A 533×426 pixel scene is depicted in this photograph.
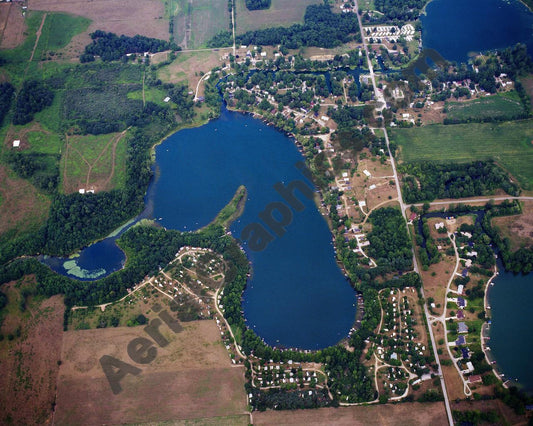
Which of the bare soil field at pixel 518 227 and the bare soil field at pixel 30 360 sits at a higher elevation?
the bare soil field at pixel 518 227

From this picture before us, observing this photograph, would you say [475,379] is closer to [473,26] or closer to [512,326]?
[512,326]

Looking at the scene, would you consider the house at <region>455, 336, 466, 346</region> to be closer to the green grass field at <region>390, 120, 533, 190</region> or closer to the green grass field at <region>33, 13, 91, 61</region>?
the green grass field at <region>390, 120, 533, 190</region>

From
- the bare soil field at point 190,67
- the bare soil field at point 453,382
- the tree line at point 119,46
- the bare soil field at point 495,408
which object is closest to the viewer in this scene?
the bare soil field at point 495,408

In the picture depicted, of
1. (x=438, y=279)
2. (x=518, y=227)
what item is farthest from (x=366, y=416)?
(x=518, y=227)

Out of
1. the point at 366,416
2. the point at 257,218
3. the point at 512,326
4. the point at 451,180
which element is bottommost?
the point at 366,416

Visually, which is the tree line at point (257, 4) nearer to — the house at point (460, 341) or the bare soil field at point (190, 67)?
the bare soil field at point (190, 67)

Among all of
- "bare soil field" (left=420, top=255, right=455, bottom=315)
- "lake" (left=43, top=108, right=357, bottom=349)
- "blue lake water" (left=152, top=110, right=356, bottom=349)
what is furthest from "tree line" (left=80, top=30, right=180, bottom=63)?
"bare soil field" (left=420, top=255, right=455, bottom=315)

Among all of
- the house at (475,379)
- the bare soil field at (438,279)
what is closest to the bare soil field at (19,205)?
the bare soil field at (438,279)

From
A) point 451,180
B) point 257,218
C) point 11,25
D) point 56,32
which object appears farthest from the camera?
point 11,25
